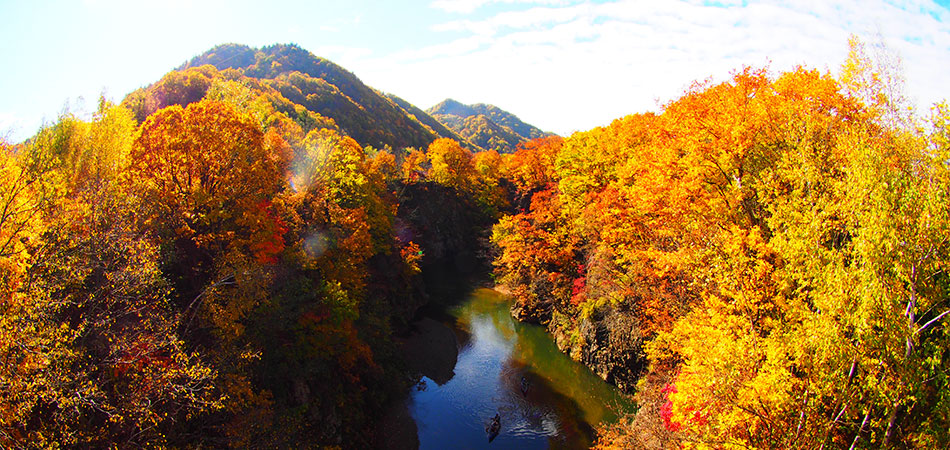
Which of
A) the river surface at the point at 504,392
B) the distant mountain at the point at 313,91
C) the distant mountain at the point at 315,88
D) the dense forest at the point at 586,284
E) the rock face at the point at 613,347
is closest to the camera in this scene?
the dense forest at the point at 586,284

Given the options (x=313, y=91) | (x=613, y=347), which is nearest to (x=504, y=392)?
(x=613, y=347)

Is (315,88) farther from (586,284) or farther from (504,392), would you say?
(504,392)

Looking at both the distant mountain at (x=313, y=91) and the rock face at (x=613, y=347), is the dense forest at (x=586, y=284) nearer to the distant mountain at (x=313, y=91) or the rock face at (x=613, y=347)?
the rock face at (x=613, y=347)

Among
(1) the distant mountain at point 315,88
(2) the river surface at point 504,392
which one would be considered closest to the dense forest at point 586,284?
(2) the river surface at point 504,392

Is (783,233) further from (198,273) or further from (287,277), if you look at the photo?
(198,273)

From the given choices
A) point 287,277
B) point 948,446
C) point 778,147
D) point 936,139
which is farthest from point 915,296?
point 287,277

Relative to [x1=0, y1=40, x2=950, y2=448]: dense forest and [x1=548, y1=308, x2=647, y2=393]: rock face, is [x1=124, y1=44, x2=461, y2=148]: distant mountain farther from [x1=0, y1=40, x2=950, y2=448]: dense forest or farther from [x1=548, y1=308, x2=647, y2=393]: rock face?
[x1=0, y1=40, x2=950, y2=448]: dense forest
